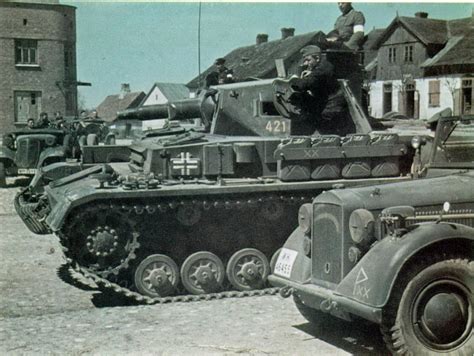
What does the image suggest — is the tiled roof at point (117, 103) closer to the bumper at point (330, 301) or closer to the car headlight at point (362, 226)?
the bumper at point (330, 301)

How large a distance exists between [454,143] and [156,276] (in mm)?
3656

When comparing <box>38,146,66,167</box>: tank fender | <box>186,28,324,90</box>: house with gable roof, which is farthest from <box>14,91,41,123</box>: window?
<box>38,146,66,167</box>: tank fender

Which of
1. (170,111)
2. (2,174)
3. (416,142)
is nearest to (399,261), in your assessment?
(416,142)

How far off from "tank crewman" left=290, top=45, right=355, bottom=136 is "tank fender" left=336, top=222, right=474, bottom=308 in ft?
12.9

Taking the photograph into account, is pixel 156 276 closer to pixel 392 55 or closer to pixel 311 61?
pixel 311 61

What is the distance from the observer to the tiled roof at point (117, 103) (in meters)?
71.4

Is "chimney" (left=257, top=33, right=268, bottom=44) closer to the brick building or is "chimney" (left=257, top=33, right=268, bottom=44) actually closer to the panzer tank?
the brick building

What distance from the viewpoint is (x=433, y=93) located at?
4397cm

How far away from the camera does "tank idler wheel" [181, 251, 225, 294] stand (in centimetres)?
877

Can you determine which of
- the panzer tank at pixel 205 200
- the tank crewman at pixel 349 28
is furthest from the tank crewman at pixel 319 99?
the tank crewman at pixel 349 28

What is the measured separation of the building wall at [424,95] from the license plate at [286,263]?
3246cm

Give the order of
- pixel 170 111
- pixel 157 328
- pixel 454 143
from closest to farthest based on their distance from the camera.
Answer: pixel 157 328 → pixel 454 143 → pixel 170 111

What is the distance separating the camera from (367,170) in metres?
9.20

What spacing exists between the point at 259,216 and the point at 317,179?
848 millimetres
